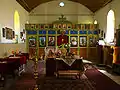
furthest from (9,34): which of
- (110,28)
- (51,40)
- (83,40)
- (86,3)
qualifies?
(86,3)

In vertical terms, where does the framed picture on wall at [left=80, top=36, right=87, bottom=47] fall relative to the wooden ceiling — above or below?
below

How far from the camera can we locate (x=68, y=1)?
18703 millimetres

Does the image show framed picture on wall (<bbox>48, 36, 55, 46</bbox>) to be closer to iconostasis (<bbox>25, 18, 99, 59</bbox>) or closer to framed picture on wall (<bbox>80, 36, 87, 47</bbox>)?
iconostasis (<bbox>25, 18, 99, 59</bbox>)

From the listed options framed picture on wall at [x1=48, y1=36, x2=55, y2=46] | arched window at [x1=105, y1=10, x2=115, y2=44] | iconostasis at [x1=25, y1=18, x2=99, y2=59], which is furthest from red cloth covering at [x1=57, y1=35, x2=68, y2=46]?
arched window at [x1=105, y1=10, x2=115, y2=44]

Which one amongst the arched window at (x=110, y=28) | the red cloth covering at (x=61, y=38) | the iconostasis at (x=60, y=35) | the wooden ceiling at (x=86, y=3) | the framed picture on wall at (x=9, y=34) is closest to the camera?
the framed picture on wall at (x=9, y=34)

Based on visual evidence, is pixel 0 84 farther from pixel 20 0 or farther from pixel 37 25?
pixel 37 25

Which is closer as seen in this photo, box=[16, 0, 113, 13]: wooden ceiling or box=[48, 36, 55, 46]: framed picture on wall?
box=[16, 0, 113, 13]: wooden ceiling

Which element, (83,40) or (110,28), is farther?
(83,40)

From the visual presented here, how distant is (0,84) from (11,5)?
5697mm

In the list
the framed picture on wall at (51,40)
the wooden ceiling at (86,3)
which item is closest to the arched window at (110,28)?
the wooden ceiling at (86,3)

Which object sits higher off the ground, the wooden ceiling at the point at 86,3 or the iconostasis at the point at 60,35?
the wooden ceiling at the point at 86,3

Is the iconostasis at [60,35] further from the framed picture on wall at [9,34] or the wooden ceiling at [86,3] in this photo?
the framed picture on wall at [9,34]

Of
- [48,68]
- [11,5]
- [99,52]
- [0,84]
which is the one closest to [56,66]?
[48,68]

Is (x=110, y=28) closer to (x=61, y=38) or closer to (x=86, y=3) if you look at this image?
(x=86, y=3)
